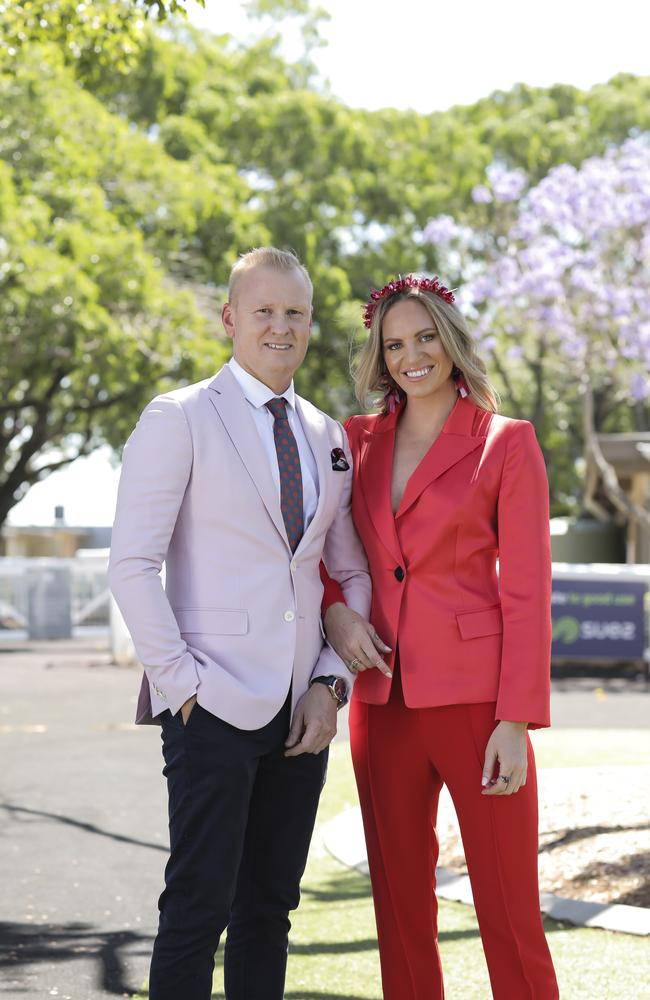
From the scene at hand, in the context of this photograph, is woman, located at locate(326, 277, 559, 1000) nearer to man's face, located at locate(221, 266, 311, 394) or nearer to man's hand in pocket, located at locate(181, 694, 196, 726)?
man's face, located at locate(221, 266, 311, 394)

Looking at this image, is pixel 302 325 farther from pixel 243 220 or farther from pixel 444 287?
pixel 243 220

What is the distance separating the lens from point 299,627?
3.14 meters

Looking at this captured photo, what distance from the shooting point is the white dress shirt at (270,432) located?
3.18m

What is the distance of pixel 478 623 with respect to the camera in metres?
3.13

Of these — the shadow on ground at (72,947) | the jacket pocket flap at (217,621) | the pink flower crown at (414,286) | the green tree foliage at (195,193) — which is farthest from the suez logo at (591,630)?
the jacket pocket flap at (217,621)

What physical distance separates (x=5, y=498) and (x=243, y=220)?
8254 mm

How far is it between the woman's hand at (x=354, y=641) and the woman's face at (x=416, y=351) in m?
0.63

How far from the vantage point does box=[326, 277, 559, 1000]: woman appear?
308 cm

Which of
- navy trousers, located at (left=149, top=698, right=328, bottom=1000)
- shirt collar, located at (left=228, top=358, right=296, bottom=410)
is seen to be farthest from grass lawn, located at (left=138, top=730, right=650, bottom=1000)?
shirt collar, located at (left=228, top=358, right=296, bottom=410)

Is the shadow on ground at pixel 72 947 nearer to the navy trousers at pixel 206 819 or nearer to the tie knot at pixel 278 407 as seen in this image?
the navy trousers at pixel 206 819

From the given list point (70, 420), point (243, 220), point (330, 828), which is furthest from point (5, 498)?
point (330, 828)

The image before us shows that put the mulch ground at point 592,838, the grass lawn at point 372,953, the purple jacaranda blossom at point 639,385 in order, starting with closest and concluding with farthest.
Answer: the grass lawn at point 372,953 < the mulch ground at point 592,838 < the purple jacaranda blossom at point 639,385

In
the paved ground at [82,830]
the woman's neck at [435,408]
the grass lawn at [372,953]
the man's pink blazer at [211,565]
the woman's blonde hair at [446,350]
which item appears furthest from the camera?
the paved ground at [82,830]

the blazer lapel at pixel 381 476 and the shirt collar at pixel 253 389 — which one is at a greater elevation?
the shirt collar at pixel 253 389
